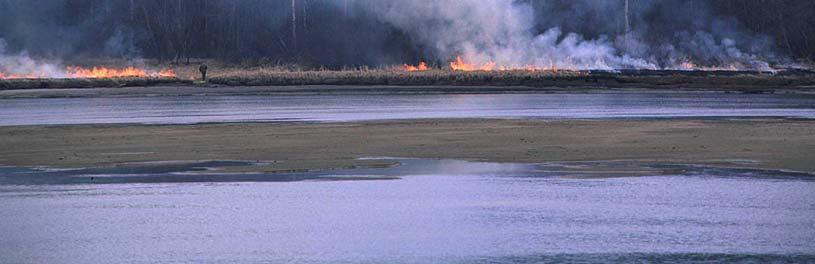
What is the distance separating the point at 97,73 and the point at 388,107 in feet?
100.0

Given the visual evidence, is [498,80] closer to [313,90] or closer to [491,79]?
[491,79]

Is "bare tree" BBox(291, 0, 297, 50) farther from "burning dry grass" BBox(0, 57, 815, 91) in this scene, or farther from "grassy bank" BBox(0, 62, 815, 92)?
"grassy bank" BBox(0, 62, 815, 92)

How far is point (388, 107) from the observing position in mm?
40000

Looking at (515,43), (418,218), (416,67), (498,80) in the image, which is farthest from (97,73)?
(418,218)

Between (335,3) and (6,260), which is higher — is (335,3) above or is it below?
above

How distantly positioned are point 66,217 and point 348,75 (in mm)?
47998

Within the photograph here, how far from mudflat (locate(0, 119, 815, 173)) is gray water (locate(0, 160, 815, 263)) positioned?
230 cm

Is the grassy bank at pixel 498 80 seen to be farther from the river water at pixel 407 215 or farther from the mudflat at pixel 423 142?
the river water at pixel 407 215

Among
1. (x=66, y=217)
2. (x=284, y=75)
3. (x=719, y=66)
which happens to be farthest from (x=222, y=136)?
(x=719, y=66)

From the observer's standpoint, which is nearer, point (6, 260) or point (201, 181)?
point (6, 260)

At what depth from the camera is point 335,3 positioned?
3024 inches

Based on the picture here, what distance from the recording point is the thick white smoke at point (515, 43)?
2657 inches

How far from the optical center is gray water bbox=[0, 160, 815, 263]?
1256cm

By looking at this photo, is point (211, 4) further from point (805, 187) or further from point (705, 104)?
point (805, 187)
